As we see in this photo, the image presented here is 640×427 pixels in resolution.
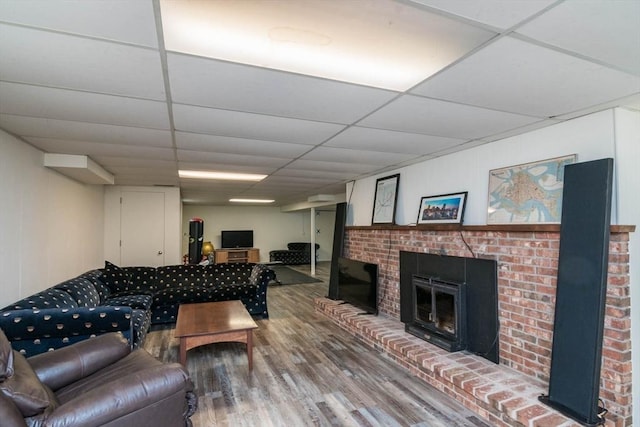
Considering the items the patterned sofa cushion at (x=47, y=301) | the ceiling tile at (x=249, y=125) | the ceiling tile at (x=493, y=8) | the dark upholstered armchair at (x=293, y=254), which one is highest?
the ceiling tile at (x=493, y=8)

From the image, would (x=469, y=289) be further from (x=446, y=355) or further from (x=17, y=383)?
(x=17, y=383)

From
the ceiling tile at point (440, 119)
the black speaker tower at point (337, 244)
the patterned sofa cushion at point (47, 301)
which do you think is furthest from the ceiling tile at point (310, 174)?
the patterned sofa cushion at point (47, 301)

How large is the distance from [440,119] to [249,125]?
1425mm

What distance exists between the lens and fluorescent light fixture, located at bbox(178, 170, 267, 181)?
15.3 ft

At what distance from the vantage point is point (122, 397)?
1.59m

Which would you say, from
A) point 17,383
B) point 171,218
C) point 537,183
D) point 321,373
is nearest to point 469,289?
point 537,183

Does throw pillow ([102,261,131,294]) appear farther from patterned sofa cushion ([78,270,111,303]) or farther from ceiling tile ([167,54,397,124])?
ceiling tile ([167,54,397,124])

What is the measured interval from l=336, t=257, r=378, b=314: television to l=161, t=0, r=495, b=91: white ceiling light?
3.24 meters

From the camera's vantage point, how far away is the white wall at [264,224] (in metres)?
11.4

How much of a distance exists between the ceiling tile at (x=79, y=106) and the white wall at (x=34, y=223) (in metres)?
0.81

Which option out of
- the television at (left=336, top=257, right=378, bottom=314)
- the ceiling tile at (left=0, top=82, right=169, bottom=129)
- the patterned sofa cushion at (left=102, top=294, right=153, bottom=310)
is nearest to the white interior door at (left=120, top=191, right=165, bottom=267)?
the patterned sofa cushion at (left=102, top=294, right=153, bottom=310)

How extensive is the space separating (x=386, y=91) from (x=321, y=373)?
2555mm

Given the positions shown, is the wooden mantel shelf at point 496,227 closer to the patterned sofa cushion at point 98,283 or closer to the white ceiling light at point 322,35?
the white ceiling light at point 322,35

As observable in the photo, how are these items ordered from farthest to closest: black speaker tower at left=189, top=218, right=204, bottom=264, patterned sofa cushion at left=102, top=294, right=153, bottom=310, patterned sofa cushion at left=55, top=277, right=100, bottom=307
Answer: black speaker tower at left=189, top=218, right=204, bottom=264
patterned sofa cushion at left=102, top=294, right=153, bottom=310
patterned sofa cushion at left=55, top=277, right=100, bottom=307
